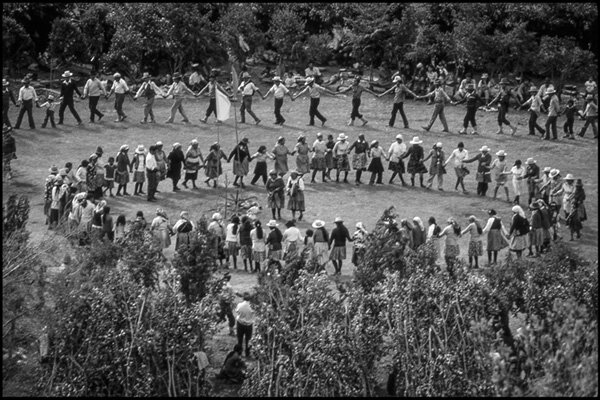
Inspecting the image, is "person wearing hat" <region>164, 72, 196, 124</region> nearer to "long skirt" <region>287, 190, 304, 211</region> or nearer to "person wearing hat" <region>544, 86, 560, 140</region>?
"long skirt" <region>287, 190, 304, 211</region>

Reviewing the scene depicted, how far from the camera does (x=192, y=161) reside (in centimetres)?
3014

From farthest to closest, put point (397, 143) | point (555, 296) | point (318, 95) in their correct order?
point (318, 95), point (397, 143), point (555, 296)

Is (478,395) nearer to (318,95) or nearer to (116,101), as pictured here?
(318,95)

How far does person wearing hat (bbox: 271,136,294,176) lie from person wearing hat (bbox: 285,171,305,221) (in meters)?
2.00

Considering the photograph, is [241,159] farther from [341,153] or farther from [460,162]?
[460,162]

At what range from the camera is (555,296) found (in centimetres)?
2178

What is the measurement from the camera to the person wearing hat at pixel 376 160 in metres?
30.0

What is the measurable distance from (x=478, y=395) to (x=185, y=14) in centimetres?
2063

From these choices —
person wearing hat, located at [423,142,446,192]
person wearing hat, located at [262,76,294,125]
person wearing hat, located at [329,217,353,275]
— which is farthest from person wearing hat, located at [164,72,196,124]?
person wearing hat, located at [329,217,353,275]

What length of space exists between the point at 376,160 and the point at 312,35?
33.8 feet

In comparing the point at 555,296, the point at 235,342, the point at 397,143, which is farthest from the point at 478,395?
the point at 397,143

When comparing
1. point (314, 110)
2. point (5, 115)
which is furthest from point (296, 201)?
point (5, 115)

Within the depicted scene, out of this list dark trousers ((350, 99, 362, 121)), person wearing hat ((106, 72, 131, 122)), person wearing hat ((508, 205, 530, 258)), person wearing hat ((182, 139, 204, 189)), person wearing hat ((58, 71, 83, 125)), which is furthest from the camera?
person wearing hat ((106, 72, 131, 122))

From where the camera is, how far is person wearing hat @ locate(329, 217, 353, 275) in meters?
25.8
